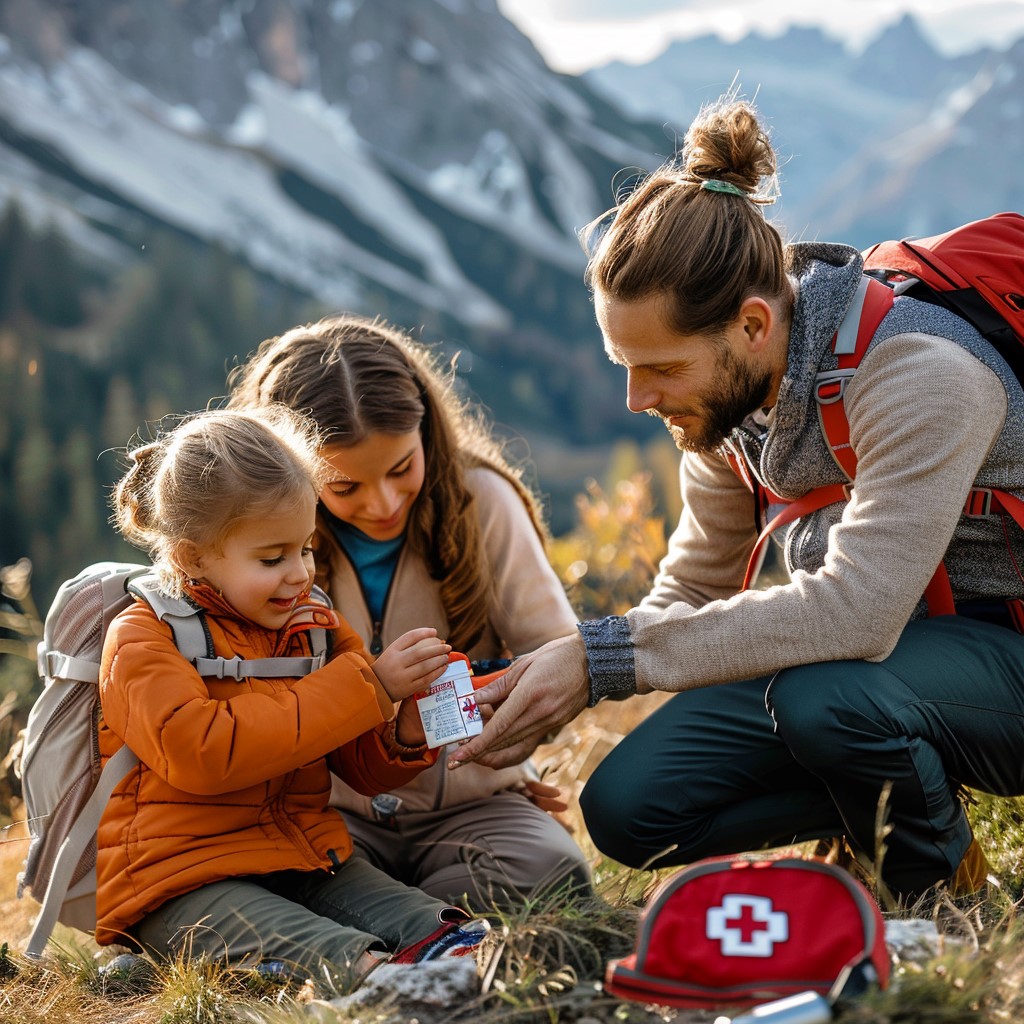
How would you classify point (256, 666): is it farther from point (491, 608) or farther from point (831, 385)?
point (831, 385)

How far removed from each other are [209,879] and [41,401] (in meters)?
53.6

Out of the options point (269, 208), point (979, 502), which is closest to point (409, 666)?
point (979, 502)

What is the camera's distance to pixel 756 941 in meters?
1.81

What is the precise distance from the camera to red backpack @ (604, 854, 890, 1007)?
5.82 ft

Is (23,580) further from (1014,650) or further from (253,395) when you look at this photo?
(1014,650)

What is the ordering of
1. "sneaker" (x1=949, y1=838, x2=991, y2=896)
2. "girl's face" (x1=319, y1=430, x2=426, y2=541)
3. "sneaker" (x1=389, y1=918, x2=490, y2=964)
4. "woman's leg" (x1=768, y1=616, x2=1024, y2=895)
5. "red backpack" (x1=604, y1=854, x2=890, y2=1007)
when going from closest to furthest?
"red backpack" (x1=604, y1=854, x2=890, y2=1007), "sneaker" (x1=389, y1=918, x2=490, y2=964), "woman's leg" (x1=768, y1=616, x2=1024, y2=895), "sneaker" (x1=949, y1=838, x2=991, y2=896), "girl's face" (x1=319, y1=430, x2=426, y2=541)

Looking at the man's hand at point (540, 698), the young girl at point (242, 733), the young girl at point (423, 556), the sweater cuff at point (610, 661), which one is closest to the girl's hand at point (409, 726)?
the young girl at point (242, 733)

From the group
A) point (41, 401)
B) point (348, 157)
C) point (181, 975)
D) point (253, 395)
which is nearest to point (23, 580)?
point (253, 395)

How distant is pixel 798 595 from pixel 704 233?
34.4 inches

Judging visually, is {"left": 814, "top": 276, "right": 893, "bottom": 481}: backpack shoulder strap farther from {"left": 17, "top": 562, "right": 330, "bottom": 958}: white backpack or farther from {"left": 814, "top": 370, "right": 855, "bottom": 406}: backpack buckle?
{"left": 17, "top": 562, "right": 330, "bottom": 958}: white backpack

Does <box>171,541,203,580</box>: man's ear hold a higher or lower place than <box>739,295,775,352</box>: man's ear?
lower

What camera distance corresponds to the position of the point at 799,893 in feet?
6.02

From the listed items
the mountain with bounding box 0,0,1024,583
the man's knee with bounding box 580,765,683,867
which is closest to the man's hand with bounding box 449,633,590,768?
the man's knee with bounding box 580,765,683,867

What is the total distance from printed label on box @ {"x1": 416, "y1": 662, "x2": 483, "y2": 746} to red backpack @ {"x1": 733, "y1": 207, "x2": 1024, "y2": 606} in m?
0.85
